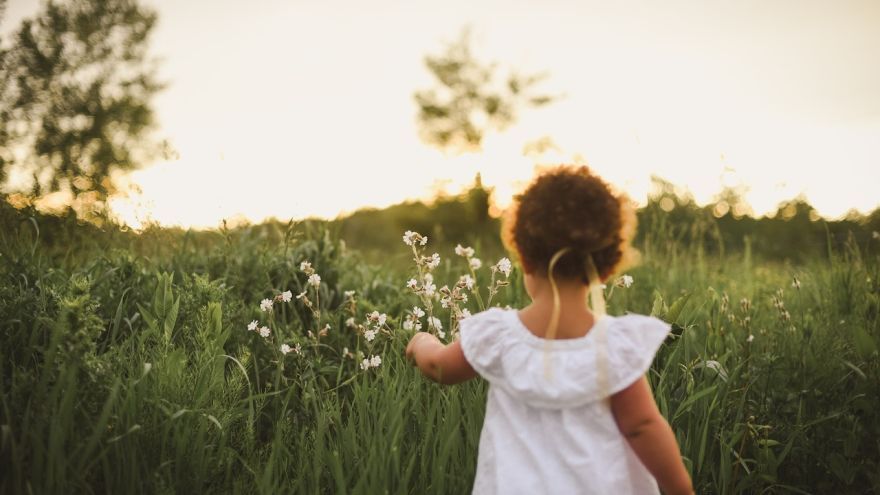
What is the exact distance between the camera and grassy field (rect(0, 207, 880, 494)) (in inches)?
82.4

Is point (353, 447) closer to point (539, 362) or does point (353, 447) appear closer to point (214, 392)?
point (214, 392)

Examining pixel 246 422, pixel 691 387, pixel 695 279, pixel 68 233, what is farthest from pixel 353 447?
pixel 695 279

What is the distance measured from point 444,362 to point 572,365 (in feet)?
1.42

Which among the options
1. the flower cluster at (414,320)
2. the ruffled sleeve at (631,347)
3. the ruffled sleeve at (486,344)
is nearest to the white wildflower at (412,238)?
the flower cluster at (414,320)

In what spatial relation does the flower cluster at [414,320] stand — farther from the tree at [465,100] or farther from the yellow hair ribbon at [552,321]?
the tree at [465,100]

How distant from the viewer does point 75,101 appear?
7.43m

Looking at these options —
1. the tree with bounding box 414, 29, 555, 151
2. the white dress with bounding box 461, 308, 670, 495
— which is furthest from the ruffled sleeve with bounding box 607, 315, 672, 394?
the tree with bounding box 414, 29, 555, 151

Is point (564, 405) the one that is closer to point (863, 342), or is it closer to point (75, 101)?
point (863, 342)

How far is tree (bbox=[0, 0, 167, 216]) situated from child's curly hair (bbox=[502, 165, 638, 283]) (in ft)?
10.5

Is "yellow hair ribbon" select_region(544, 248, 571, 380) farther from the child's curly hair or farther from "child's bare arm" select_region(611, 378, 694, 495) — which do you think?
"child's bare arm" select_region(611, 378, 694, 495)

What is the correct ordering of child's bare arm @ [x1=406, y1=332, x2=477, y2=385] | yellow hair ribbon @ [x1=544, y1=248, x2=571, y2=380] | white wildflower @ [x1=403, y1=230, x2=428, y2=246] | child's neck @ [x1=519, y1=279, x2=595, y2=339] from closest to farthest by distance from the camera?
1. yellow hair ribbon @ [x1=544, y1=248, x2=571, y2=380]
2. child's neck @ [x1=519, y1=279, x2=595, y2=339]
3. child's bare arm @ [x1=406, y1=332, x2=477, y2=385]
4. white wildflower @ [x1=403, y1=230, x2=428, y2=246]

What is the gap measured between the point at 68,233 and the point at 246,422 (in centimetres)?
206

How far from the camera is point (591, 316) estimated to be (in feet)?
5.79

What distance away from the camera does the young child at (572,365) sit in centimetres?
167
